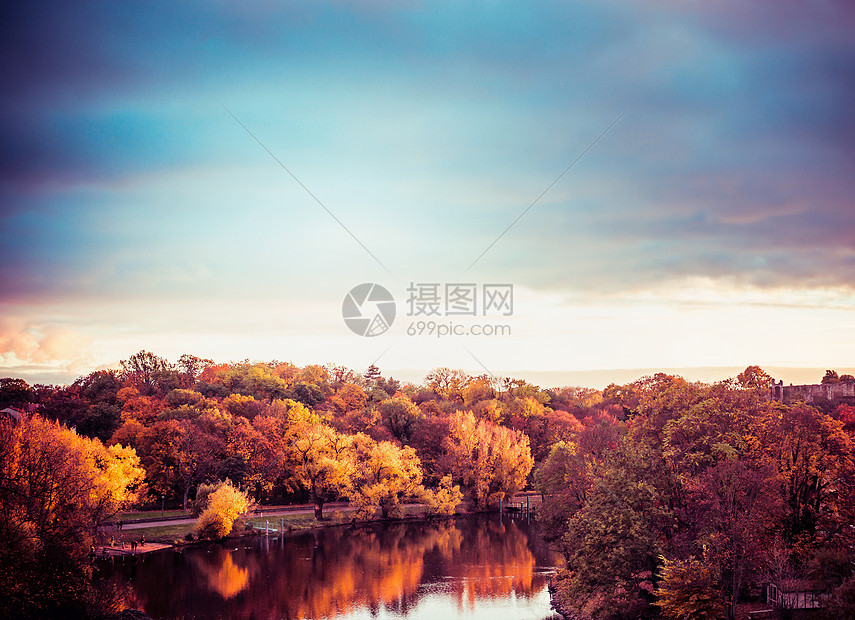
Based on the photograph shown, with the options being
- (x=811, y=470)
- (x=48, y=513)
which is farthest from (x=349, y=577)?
(x=811, y=470)

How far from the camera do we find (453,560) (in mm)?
44938

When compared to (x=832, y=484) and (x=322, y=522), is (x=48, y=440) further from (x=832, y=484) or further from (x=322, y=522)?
(x=832, y=484)

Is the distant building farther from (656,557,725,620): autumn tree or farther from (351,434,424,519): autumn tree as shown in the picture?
(656,557,725,620): autumn tree

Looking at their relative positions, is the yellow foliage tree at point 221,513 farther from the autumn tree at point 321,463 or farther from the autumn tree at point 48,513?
the autumn tree at point 321,463

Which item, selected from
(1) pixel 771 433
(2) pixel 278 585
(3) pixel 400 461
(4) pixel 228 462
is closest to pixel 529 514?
(3) pixel 400 461

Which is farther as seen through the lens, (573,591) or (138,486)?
(138,486)

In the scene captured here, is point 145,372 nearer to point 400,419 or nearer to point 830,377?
point 400,419

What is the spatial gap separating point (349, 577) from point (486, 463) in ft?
98.7

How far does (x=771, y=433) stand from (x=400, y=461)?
38155mm

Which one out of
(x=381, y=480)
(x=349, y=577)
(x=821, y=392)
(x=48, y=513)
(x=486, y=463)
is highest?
(x=821, y=392)

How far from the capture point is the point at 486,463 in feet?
225

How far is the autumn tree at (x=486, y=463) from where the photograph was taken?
68.2 meters

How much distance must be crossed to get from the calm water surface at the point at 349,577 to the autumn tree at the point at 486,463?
43.2 feet

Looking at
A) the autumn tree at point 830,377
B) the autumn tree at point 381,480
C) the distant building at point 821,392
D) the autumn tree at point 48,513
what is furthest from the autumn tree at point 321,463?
the autumn tree at point 830,377
